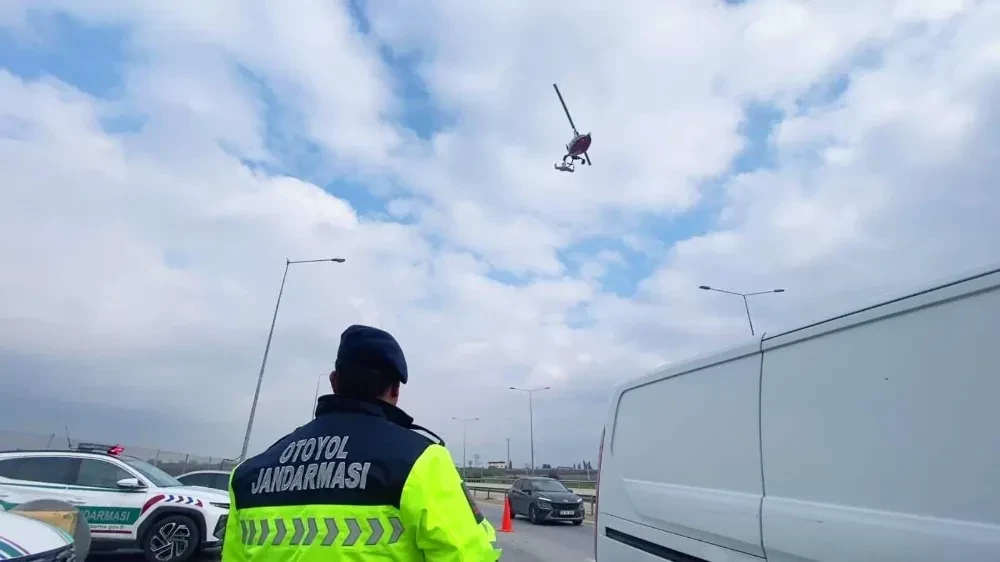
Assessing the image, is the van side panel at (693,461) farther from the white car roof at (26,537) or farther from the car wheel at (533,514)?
the car wheel at (533,514)

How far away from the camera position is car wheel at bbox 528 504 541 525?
72.7 ft

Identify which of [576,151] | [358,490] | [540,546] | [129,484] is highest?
[576,151]

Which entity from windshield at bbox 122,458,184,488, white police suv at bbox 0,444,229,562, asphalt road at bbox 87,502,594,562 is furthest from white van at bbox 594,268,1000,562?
windshield at bbox 122,458,184,488

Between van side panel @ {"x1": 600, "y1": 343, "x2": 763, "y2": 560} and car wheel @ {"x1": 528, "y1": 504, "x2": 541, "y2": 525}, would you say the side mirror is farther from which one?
car wheel @ {"x1": 528, "y1": 504, "x2": 541, "y2": 525}

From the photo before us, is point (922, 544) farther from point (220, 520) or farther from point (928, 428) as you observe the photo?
point (220, 520)

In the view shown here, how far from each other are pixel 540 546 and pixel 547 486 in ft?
26.6

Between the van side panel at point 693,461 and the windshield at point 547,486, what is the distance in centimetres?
1857

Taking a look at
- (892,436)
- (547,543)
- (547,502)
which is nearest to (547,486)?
(547,502)

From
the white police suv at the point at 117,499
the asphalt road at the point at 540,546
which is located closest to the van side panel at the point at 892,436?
the asphalt road at the point at 540,546

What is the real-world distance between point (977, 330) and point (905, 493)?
2.05 ft

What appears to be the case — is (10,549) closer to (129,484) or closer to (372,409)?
(372,409)

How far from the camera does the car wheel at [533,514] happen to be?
22.2 meters

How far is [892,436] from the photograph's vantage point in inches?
101

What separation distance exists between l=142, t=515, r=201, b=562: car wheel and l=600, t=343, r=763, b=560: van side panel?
761 cm
